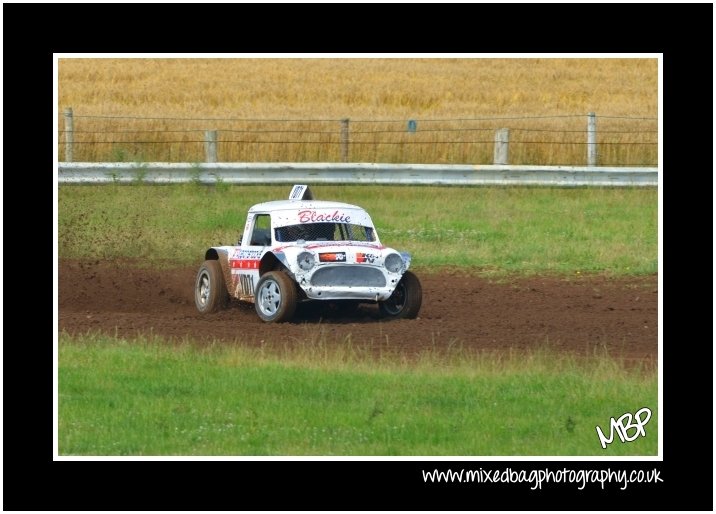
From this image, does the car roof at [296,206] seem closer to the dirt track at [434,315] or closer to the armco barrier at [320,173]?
the dirt track at [434,315]

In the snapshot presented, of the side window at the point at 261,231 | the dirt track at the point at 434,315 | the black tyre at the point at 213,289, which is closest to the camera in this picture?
the dirt track at the point at 434,315

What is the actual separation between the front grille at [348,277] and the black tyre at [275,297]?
1.01 feet

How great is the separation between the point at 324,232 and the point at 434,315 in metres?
1.74

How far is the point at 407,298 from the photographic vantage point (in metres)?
15.4

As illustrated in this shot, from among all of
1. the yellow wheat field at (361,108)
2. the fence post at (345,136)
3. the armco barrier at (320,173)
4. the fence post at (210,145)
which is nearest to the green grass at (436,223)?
the armco barrier at (320,173)

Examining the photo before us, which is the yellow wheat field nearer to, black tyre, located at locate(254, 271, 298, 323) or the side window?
the side window

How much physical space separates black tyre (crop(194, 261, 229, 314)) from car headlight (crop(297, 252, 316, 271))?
181 cm

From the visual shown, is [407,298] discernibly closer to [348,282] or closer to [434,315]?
[434,315]

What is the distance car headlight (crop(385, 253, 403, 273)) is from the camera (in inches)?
591

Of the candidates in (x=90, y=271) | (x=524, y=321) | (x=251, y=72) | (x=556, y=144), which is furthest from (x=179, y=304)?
(x=251, y=72)

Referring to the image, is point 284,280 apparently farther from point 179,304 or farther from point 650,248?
point 650,248

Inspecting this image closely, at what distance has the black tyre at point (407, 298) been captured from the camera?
1534cm

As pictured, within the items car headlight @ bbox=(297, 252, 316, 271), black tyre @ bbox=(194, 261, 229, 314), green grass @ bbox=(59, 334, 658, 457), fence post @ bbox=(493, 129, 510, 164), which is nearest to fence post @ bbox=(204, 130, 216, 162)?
fence post @ bbox=(493, 129, 510, 164)

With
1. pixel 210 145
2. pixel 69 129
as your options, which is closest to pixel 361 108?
pixel 210 145
